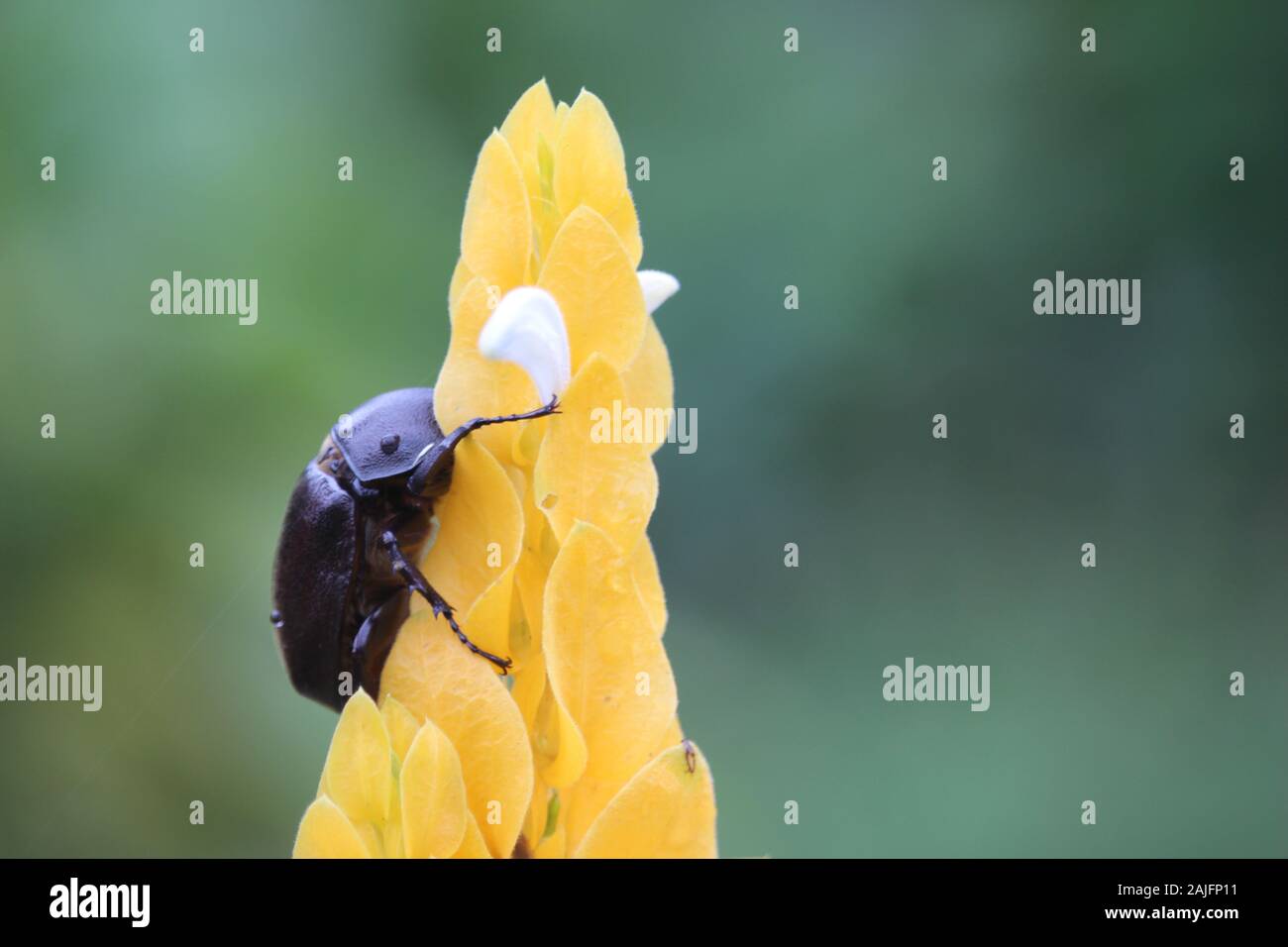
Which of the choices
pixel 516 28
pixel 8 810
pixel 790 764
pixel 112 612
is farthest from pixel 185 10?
pixel 790 764

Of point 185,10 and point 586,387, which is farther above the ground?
point 185,10

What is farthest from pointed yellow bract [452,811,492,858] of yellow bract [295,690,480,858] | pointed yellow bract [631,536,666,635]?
pointed yellow bract [631,536,666,635]

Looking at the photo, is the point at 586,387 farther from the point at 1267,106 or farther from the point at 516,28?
the point at 1267,106

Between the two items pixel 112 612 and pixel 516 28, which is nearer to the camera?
pixel 112 612

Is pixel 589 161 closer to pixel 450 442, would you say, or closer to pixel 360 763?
pixel 450 442

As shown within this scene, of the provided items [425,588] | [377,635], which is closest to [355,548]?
[377,635]

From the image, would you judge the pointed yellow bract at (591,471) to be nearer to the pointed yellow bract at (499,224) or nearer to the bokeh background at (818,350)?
the pointed yellow bract at (499,224)

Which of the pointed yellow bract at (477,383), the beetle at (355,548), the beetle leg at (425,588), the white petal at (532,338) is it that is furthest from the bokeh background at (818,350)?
the white petal at (532,338)
